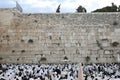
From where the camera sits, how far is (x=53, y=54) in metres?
18.3

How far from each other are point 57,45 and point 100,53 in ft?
7.28

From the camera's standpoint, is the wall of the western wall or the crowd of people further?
the wall of the western wall

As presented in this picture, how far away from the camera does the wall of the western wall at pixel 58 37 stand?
1831 cm

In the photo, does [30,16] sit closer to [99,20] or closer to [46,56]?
[46,56]

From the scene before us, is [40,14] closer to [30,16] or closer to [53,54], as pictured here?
[30,16]

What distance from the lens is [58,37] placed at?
18.4 m

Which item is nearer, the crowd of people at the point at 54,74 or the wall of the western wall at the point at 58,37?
the crowd of people at the point at 54,74

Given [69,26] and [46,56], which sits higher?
[69,26]

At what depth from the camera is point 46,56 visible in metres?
18.3

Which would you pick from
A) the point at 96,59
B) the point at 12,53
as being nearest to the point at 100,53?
the point at 96,59

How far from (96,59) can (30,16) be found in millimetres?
4035

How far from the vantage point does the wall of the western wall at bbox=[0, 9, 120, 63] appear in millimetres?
18312

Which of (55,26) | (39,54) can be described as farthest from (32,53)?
(55,26)

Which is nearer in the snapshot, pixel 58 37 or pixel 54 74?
pixel 54 74
